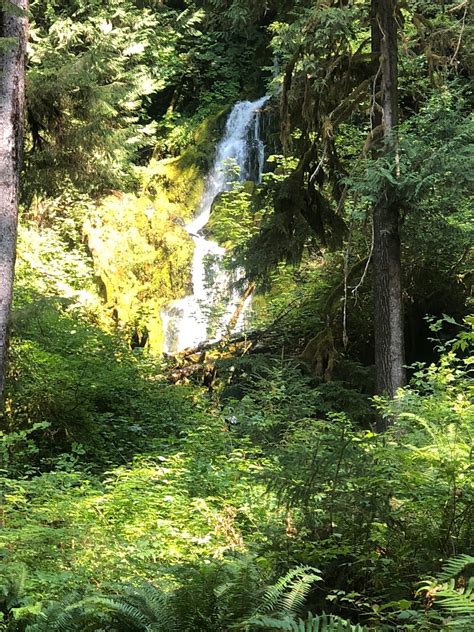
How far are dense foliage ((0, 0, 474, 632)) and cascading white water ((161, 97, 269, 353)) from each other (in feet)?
1.73

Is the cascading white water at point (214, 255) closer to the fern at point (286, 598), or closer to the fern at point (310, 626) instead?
→ the fern at point (286, 598)

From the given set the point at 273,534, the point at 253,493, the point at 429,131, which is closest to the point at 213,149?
the point at 429,131

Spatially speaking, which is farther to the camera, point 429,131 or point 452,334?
point 452,334

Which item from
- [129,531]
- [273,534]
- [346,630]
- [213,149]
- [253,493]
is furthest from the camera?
[213,149]

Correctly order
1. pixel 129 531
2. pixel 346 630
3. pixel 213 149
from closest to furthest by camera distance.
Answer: pixel 346 630 < pixel 129 531 < pixel 213 149

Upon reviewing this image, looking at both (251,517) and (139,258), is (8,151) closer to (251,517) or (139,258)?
(251,517)

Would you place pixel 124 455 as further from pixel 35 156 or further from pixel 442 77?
pixel 442 77

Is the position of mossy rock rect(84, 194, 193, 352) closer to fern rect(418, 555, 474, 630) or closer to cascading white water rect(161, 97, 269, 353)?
cascading white water rect(161, 97, 269, 353)

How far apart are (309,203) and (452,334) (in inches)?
127

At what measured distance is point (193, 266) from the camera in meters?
15.9

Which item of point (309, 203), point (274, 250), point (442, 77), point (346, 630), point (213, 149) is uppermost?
point (213, 149)

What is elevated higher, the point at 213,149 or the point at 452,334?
the point at 213,149

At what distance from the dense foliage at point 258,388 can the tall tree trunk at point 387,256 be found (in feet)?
0.67

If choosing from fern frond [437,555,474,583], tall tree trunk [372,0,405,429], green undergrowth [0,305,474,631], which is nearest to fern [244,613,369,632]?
green undergrowth [0,305,474,631]
